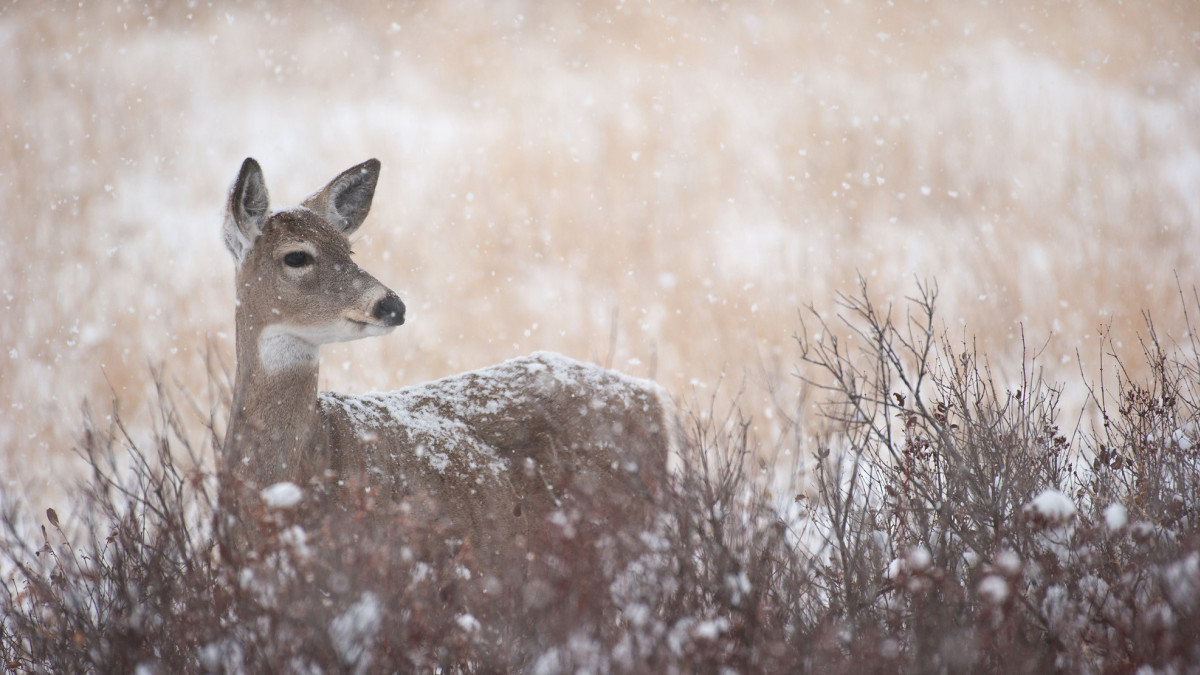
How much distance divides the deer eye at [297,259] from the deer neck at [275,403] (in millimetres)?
298

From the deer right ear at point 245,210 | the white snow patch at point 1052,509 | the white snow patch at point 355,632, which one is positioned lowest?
the white snow patch at point 355,632

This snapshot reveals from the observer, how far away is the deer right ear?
14.3 ft

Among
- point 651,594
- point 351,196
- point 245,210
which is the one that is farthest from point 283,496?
point 351,196

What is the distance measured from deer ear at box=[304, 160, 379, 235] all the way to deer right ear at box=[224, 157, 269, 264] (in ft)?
1.82

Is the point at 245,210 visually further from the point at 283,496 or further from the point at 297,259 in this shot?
the point at 283,496

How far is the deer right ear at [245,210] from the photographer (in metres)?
4.36

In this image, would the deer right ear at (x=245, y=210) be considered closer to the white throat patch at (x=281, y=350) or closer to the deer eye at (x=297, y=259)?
A: the deer eye at (x=297, y=259)

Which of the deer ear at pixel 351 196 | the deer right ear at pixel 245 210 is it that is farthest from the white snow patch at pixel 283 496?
the deer ear at pixel 351 196

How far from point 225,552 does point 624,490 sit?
2.42 m

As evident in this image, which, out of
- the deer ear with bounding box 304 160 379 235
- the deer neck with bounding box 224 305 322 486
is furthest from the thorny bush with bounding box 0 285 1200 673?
the deer ear with bounding box 304 160 379 235

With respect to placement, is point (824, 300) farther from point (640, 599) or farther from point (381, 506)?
point (640, 599)

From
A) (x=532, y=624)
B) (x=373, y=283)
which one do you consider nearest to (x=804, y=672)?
(x=532, y=624)

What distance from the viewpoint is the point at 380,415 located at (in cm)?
463

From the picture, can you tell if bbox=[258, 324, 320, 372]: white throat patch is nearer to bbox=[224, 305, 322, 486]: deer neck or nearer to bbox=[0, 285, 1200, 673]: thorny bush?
bbox=[224, 305, 322, 486]: deer neck
